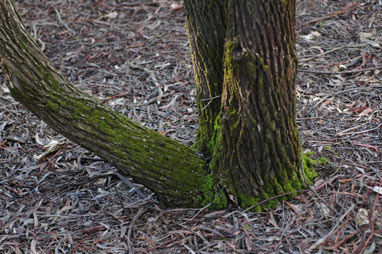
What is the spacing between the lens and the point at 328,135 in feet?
9.93

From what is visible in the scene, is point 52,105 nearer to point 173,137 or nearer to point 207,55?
point 207,55

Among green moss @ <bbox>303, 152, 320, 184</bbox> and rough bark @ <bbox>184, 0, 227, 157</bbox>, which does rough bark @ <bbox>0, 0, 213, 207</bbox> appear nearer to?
rough bark @ <bbox>184, 0, 227, 157</bbox>

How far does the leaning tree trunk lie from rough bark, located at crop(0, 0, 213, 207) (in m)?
0.20

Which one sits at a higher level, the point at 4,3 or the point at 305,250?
the point at 4,3

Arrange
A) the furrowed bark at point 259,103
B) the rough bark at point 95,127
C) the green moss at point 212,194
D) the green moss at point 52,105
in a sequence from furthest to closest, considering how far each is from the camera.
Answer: the green moss at point 212,194 → the green moss at point 52,105 → the rough bark at point 95,127 → the furrowed bark at point 259,103

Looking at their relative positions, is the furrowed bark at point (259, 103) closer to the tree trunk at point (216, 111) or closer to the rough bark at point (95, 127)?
the tree trunk at point (216, 111)

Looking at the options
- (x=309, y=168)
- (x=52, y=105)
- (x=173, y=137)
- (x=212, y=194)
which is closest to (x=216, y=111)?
(x=212, y=194)

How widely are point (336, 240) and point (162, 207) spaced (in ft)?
3.30

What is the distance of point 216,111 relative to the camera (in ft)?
8.77

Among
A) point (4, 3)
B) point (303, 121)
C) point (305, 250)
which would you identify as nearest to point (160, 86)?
point (303, 121)

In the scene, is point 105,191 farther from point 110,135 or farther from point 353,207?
point 353,207

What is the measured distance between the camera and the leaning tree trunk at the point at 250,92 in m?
2.07

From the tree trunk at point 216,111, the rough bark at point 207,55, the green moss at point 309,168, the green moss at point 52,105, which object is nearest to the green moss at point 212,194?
the tree trunk at point 216,111

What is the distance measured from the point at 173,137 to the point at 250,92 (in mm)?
1283
